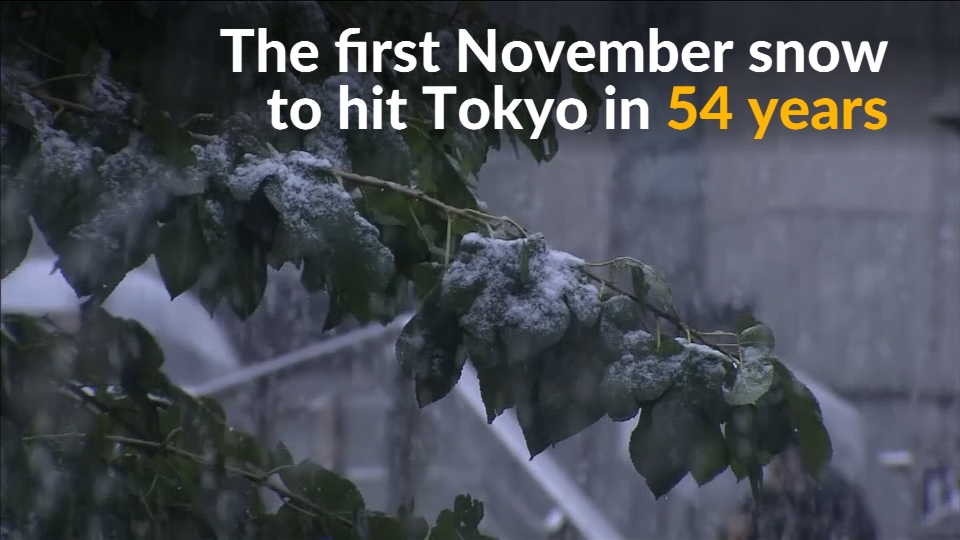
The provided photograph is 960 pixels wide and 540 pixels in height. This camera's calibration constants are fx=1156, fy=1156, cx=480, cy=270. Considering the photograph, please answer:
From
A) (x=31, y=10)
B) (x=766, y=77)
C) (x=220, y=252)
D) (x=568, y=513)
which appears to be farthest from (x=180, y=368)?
(x=220, y=252)

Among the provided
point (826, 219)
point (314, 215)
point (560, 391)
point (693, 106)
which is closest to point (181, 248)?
point (314, 215)

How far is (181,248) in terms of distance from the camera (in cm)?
118

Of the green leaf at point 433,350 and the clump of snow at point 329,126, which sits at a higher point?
the clump of snow at point 329,126

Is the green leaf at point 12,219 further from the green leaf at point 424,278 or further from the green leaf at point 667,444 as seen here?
the green leaf at point 667,444

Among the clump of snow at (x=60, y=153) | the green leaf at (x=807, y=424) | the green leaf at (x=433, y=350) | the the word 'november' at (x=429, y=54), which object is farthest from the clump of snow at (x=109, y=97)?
the green leaf at (x=807, y=424)

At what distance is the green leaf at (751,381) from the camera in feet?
3.80

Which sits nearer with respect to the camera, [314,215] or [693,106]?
[314,215]

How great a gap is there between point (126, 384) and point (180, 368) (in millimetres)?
4233

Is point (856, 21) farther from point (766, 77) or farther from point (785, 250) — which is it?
point (785, 250)

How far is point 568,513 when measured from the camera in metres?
3.32

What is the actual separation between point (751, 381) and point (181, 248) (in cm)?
60

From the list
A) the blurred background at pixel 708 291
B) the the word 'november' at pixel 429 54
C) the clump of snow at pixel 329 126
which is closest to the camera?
the clump of snow at pixel 329 126

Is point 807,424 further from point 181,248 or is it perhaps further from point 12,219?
point 12,219

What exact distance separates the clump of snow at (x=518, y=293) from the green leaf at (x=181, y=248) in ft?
0.84
